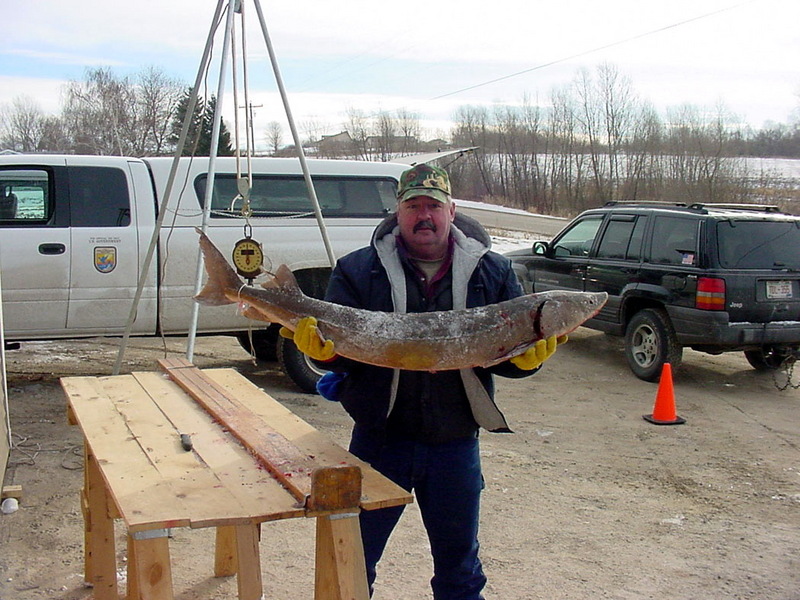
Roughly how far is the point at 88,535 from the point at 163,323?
3355 millimetres

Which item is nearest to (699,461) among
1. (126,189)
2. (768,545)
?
(768,545)

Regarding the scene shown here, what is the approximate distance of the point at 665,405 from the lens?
22.9ft

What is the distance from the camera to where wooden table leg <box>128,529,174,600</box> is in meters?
2.48

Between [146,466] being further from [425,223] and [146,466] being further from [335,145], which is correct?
[335,145]

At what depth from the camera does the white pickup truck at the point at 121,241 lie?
662 centimetres

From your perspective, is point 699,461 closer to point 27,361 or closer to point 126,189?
point 126,189

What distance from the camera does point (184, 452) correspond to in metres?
3.08

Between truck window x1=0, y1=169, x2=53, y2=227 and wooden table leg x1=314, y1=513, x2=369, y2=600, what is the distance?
5.28 m

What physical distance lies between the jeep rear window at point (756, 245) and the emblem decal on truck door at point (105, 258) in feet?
19.8

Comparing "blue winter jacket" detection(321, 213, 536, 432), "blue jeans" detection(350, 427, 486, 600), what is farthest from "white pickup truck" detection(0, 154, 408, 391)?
"blue jeans" detection(350, 427, 486, 600)

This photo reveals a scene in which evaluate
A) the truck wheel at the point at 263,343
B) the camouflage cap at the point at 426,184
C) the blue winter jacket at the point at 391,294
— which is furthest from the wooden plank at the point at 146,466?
the truck wheel at the point at 263,343

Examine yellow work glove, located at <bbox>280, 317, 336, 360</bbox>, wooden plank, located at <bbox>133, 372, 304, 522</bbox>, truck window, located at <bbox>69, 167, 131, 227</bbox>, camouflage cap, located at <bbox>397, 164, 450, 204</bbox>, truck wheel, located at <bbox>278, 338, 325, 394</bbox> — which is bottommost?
truck wheel, located at <bbox>278, 338, 325, 394</bbox>

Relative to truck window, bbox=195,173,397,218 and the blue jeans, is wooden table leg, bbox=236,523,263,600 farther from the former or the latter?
truck window, bbox=195,173,397,218

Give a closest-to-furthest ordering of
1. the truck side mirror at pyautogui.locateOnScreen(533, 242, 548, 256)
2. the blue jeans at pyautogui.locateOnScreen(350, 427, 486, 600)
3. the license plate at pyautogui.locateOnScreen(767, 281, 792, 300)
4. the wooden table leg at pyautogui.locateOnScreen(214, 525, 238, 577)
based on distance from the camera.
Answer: the blue jeans at pyautogui.locateOnScreen(350, 427, 486, 600) < the wooden table leg at pyautogui.locateOnScreen(214, 525, 238, 577) < the license plate at pyautogui.locateOnScreen(767, 281, 792, 300) < the truck side mirror at pyautogui.locateOnScreen(533, 242, 548, 256)
